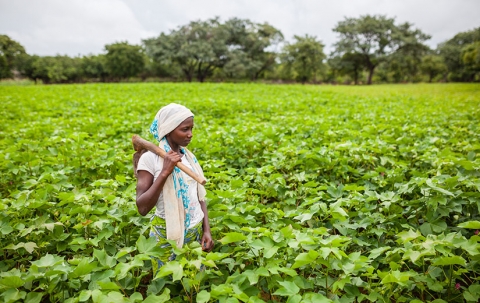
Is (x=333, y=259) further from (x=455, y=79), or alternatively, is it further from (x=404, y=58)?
(x=455, y=79)

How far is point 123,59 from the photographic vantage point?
4809 cm

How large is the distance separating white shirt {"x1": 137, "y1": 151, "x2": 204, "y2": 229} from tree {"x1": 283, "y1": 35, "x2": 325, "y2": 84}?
48915mm

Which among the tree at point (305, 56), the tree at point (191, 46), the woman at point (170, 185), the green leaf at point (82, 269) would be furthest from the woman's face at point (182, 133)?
the tree at point (305, 56)

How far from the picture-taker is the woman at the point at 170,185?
1.89 metres

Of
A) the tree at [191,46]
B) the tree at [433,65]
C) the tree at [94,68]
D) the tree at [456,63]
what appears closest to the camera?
the tree at [191,46]

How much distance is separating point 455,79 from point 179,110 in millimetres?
65433

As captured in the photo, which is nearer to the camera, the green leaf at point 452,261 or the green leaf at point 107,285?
the green leaf at point 107,285

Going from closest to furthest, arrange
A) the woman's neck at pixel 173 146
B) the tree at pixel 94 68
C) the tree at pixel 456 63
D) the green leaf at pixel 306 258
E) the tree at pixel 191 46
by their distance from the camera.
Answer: the green leaf at pixel 306 258 → the woman's neck at pixel 173 146 → the tree at pixel 191 46 → the tree at pixel 456 63 → the tree at pixel 94 68

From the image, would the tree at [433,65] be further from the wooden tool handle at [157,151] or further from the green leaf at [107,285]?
the green leaf at [107,285]

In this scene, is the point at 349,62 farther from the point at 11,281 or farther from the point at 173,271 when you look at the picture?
the point at 11,281

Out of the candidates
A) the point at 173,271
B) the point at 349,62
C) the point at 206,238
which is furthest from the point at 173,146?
the point at 349,62

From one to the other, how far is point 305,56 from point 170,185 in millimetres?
49630

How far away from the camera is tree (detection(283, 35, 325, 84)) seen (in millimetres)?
47234

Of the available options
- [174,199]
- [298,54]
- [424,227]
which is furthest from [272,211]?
[298,54]
